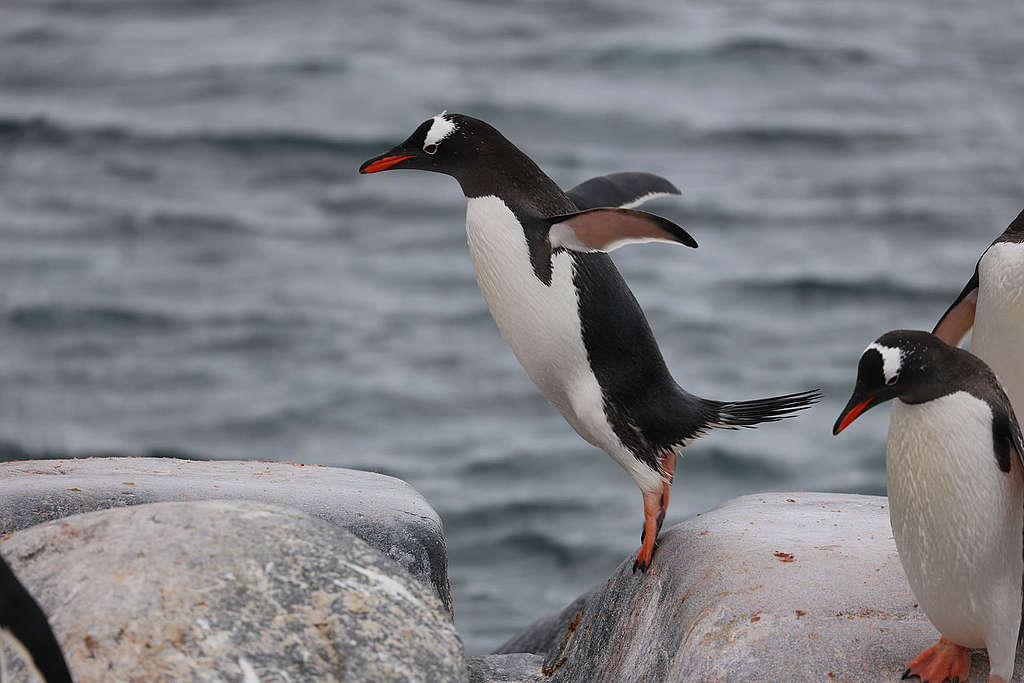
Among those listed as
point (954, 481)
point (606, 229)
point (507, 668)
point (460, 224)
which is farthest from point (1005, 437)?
point (460, 224)

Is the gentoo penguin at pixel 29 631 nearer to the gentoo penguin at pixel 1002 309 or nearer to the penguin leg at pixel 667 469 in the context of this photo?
the penguin leg at pixel 667 469

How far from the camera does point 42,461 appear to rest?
406 cm

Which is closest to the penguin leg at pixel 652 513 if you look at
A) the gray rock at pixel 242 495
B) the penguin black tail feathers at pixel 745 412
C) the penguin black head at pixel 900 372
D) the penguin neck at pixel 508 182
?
the penguin black tail feathers at pixel 745 412

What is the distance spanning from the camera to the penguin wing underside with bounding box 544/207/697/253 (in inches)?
128

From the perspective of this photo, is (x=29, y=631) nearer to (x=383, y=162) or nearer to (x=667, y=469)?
(x=383, y=162)

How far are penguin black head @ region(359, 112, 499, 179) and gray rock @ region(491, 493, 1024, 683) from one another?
45.2 inches

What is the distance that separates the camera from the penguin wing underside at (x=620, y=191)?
400 centimetres

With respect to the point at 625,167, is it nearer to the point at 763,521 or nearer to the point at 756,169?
the point at 756,169

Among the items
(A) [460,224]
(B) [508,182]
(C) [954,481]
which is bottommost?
(A) [460,224]

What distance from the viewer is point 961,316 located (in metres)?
3.63

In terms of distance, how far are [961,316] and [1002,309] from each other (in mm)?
201

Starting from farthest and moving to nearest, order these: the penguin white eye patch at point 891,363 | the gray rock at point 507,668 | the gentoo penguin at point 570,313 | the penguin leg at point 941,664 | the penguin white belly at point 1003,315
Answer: the gray rock at point 507,668 → the gentoo penguin at point 570,313 → the penguin white belly at point 1003,315 → the penguin leg at point 941,664 → the penguin white eye patch at point 891,363

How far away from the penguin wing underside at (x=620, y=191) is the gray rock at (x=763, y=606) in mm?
928

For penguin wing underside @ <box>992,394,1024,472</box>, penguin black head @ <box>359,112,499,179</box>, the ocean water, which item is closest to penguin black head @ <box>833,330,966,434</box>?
penguin wing underside @ <box>992,394,1024,472</box>
